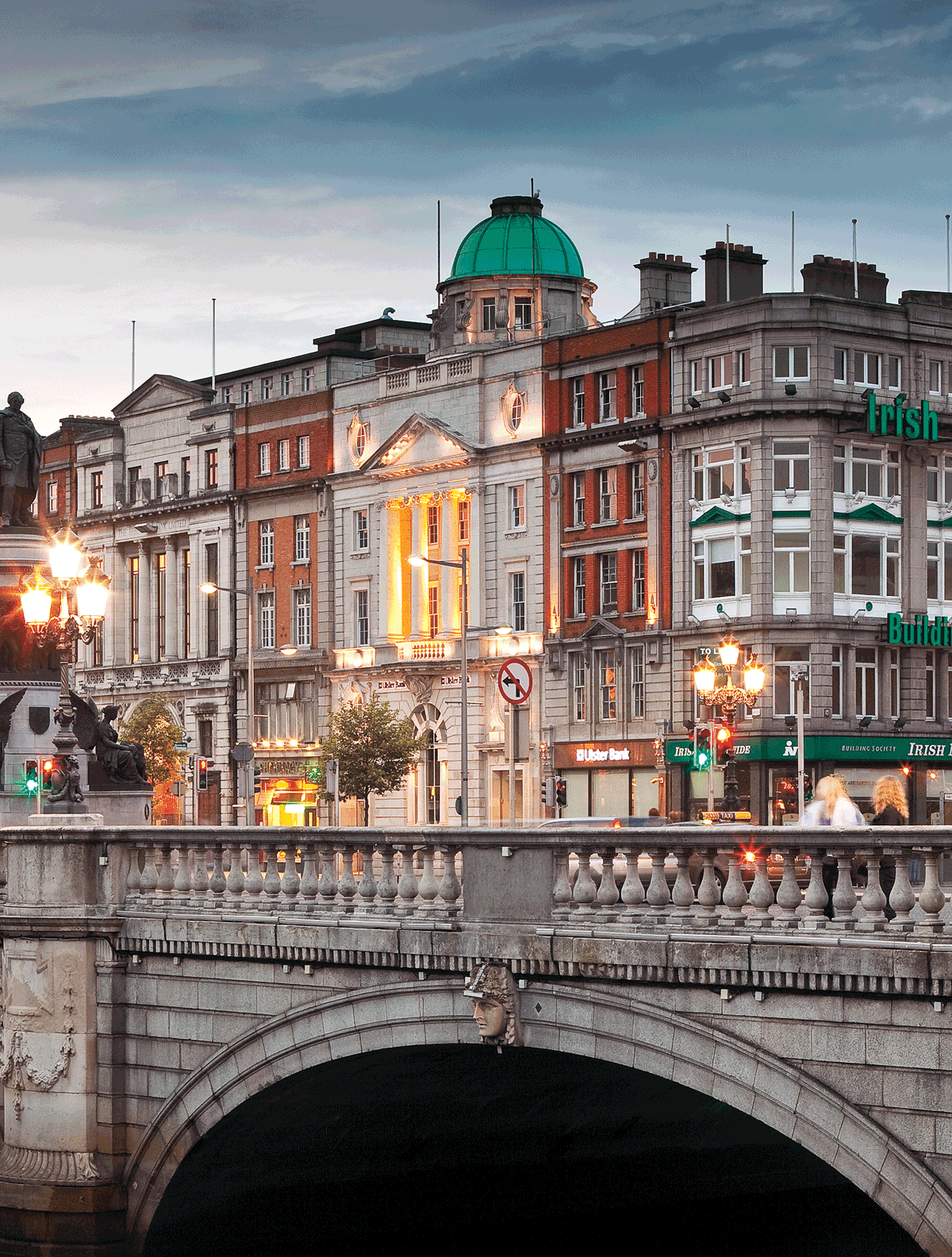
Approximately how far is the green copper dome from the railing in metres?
61.8

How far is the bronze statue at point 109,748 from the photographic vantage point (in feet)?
90.1

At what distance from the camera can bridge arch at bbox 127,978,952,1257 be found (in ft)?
51.1

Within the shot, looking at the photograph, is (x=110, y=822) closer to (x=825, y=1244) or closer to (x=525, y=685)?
(x=525, y=685)

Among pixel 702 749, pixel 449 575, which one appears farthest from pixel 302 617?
pixel 702 749

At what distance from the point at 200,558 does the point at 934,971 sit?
8064cm

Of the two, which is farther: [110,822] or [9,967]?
[110,822]

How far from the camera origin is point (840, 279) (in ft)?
241

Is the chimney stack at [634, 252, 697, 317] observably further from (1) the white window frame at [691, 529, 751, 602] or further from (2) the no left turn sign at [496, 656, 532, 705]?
(2) the no left turn sign at [496, 656, 532, 705]

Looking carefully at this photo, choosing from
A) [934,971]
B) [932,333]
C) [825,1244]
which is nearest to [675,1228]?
[825,1244]

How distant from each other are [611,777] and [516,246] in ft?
70.1

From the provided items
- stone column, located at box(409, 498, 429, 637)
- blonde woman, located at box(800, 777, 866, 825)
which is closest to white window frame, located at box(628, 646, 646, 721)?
stone column, located at box(409, 498, 429, 637)

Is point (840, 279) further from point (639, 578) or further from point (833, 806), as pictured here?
point (833, 806)

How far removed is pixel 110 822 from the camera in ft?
90.0

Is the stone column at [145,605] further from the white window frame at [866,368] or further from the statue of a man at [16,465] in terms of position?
the statue of a man at [16,465]
